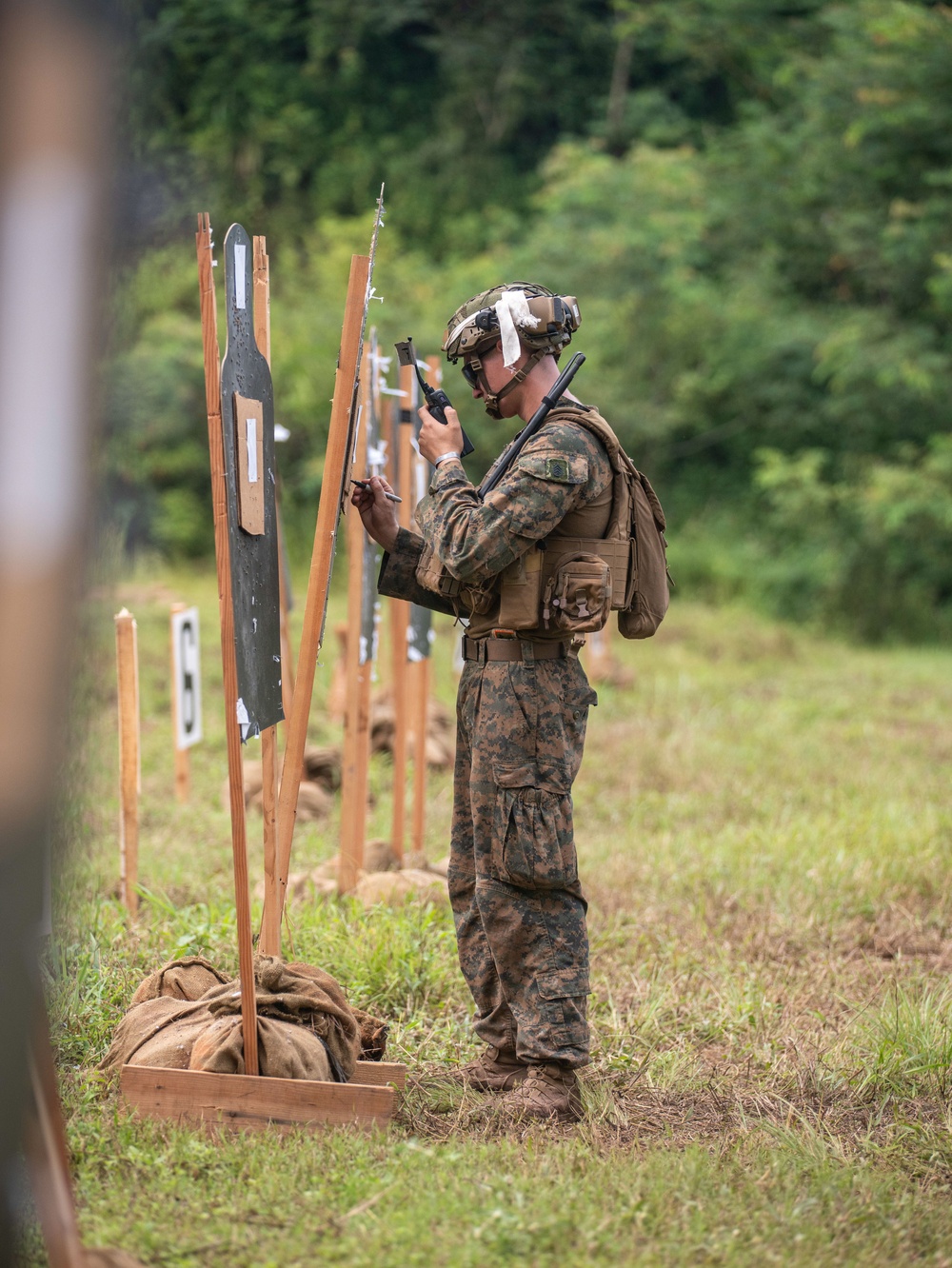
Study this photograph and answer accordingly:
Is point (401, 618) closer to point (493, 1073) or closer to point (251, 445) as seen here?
point (493, 1073)

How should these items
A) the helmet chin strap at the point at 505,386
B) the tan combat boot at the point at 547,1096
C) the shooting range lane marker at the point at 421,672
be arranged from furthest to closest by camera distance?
the shooting range lane marker at the point at 421,672 < the helmet chin strap at the point at 505,386 < the tan combat boot at the point at 547,1096

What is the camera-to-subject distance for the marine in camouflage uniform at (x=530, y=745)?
122 inches

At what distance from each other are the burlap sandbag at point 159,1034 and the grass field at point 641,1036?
0.09 metres

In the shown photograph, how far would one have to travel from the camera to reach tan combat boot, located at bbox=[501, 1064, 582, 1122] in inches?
126

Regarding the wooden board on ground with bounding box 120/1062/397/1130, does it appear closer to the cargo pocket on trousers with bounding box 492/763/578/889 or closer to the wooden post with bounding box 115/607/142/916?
the cargo pocket on trousers with bounding box 492/763/578/889

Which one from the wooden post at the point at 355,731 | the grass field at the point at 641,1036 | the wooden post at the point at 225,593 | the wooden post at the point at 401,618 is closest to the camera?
the grass field at the point at 641,1036

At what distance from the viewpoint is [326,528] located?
3143 millimetres

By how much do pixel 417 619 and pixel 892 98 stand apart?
1161 cm

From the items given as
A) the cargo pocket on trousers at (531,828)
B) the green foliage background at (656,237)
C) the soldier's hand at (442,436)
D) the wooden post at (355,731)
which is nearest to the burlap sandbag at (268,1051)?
the cargo pocket on trousers at (531,828)

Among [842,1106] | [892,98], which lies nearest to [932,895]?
[842,1106]

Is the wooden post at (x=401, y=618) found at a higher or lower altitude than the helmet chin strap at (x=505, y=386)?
lower

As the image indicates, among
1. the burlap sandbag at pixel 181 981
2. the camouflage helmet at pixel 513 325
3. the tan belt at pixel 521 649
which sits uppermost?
the camouflage helmet at pixel 513 325

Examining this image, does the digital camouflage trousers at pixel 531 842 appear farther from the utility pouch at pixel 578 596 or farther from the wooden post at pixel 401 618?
the wooden post at pixel 401 618

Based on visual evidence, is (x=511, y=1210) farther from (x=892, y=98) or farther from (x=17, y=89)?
(x=892, y=98)
